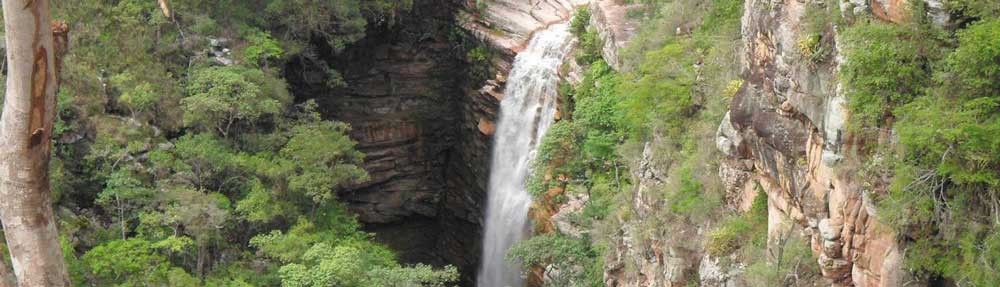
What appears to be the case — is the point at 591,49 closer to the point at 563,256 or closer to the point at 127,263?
the point at 563,256

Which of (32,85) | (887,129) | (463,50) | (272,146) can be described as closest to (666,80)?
(887,129)

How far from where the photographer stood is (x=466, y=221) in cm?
2938

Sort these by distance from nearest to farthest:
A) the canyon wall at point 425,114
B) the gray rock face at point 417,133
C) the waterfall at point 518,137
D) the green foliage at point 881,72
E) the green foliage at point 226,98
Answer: the green foliage at point 881,72, the green foliage at point 226,98, the waterfall at point 518,137, the canyon wall at point 425,114, the gray rock face at point 417,133

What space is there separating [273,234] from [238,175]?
6.81ft

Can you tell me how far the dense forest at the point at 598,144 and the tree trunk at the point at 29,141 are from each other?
8 centimetres

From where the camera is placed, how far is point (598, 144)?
63.5 ft

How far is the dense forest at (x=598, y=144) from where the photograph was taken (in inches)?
342

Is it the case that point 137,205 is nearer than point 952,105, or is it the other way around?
point 952,105

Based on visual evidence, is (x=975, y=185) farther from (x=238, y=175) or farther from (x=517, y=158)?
(x=517, y=158)

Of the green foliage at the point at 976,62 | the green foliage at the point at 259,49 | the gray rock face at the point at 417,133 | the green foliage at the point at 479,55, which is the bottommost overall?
the gray rock face at the point at 417,133

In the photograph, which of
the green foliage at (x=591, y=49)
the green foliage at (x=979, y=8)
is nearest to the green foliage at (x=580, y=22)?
the green foliage at (x=591, y=49)

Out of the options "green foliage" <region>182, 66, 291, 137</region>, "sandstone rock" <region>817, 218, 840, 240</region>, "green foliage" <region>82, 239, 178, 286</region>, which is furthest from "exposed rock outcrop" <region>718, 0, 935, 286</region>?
"green foliage" <region>182, 66, 291, 137</region>

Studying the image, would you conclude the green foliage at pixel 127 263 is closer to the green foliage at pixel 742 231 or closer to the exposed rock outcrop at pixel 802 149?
the green foliage at pixel 742 231

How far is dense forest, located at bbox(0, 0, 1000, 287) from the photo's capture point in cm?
868
